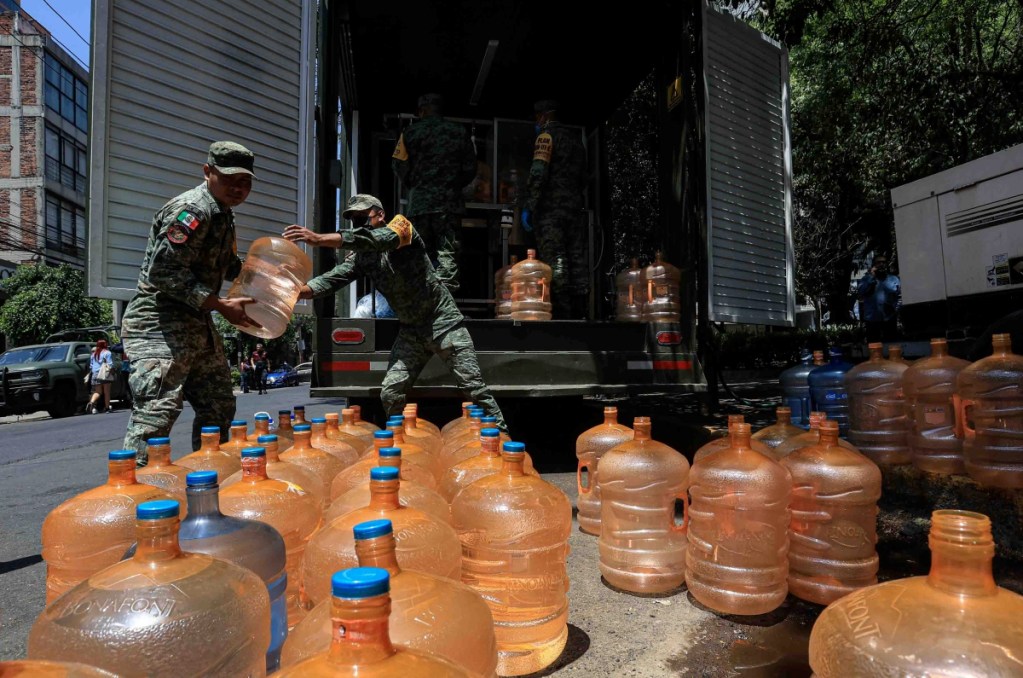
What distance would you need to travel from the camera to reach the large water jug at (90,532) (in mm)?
1734

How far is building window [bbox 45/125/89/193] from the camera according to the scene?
3145 centimetres

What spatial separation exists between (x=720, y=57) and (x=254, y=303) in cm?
455

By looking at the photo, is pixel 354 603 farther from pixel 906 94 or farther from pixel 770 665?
pixel 906 94

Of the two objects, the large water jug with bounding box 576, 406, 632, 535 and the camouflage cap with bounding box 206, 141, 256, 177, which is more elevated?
the camouflage cap with bounding box 206, 141, 256, 177

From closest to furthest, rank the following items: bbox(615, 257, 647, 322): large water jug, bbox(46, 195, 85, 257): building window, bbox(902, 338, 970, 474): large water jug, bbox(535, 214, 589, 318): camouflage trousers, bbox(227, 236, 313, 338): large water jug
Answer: bbox(902, 338, 970, 474): large water jug → bbox(227, 236, 313, 338): large water jug → bbox(615, 257, 647, 322): large water jug → bbox(535, 214, 589, 318): camouflage trousers → bbox(46, 195, 85, 257): building window

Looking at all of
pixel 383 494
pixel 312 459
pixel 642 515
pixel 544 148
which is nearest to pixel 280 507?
pixel 383 494

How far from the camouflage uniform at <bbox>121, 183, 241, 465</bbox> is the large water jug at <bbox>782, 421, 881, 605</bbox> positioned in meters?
3.15

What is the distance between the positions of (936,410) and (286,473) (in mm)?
3437

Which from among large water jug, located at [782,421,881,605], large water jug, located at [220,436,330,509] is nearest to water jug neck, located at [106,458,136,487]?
large water jug, located at [220,436,330,509]

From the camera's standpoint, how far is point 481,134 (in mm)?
8164

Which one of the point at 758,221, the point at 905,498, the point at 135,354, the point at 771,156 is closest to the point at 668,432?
the point at 905,498

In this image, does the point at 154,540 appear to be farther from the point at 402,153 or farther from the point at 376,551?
the point at 402,153

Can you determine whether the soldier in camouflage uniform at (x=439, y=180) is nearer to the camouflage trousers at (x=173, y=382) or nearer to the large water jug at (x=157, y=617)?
the camouflage trousers at (x=173, y=382)

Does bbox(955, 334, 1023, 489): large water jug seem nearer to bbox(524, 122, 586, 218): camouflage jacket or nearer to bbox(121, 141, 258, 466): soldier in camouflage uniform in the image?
bbox(121, 141, 258, 466): soldier in camouflage uniform
